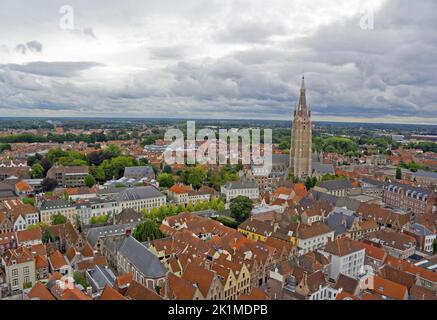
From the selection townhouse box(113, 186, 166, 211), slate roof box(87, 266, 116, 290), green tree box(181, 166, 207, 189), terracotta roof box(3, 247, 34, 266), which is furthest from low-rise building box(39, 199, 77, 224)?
green tree box(181, 166, 207, 189)

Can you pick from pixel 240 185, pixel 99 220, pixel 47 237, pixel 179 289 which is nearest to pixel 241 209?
pixel 240 185

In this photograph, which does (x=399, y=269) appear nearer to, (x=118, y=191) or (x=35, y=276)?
(x=35, y=276)

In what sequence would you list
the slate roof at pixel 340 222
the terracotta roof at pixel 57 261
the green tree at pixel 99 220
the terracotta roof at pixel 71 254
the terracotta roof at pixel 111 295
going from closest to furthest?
the terracotta roof at pixel 111 295, the terracotta roof at pixel 57 261, the terracotta roof at pixel 71 254, the slate roof at pixel 340 222, the green tree at pixel 99 220

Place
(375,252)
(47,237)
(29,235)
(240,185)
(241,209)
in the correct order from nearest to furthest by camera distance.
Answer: (375,252) < (29,235) < (47,237) < (241,209) < (240,185)

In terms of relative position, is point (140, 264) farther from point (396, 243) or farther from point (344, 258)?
point (396, 243)

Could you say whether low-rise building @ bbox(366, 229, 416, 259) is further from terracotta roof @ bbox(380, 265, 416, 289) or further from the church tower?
the church tower

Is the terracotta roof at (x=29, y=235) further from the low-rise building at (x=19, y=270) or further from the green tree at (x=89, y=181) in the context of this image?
the green tree at (x=89, y=181)

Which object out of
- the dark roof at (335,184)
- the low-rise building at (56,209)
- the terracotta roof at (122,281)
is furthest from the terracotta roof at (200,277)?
the dark roof at (335,184)

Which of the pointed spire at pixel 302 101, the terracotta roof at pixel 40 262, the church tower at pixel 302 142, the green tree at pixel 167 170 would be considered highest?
the pointed spire at pixel 302 101
